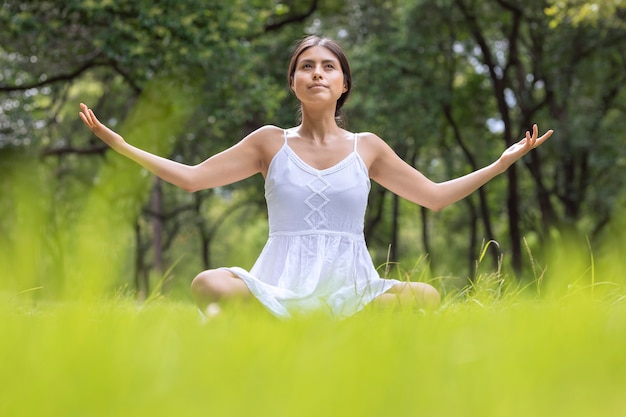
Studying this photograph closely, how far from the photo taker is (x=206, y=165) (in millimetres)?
4461

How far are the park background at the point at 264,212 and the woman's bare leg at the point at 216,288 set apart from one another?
13 centimetres

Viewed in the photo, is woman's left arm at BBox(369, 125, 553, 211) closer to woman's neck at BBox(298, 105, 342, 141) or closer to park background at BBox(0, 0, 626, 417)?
woman's neck at BBox(298, 105, 342, 141)

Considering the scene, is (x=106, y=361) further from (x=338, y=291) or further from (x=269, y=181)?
(x=269, y=181)

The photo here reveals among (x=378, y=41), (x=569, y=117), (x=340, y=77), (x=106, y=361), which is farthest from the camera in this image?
(x=569, y=117)

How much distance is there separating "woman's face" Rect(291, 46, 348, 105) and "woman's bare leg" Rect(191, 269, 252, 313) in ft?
3.92

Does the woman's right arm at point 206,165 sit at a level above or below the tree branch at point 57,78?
below

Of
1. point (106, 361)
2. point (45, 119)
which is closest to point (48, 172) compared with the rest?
point (45, 119)

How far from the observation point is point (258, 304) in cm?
376

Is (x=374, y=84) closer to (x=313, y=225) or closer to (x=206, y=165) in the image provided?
(x=206, y=165)

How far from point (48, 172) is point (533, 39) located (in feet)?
43.2

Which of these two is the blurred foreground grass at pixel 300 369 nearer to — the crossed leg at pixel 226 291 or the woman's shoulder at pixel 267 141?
the crossed leg at pixel 226 291

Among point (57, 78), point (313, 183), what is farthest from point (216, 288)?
point (57, 78)

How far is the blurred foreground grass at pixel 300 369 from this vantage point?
1.14 meters

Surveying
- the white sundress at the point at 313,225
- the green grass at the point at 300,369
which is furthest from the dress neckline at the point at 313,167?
the green grass at the point at 300,369
